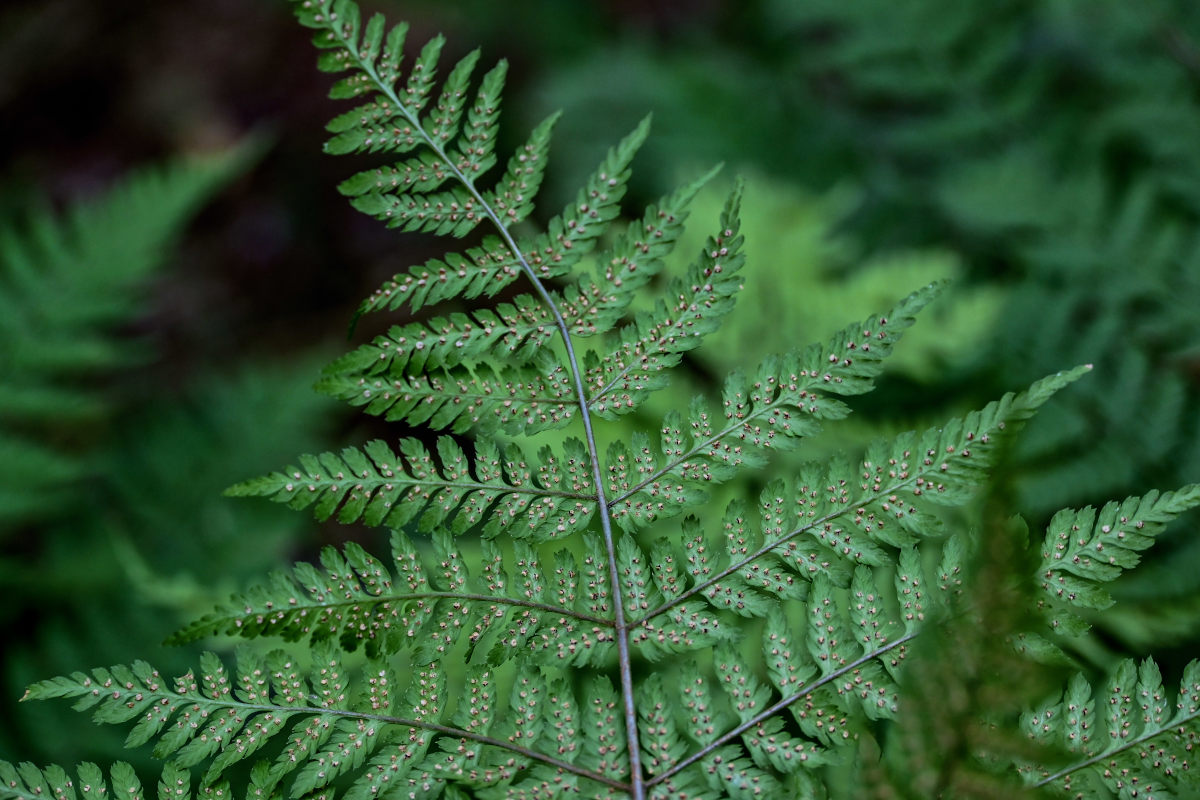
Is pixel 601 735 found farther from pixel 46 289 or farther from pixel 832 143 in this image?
pixel 832 143

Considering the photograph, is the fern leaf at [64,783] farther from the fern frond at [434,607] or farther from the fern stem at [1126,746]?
the fern stem at [1126,746]

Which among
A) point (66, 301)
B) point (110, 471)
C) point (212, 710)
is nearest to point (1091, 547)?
point (212, 710)

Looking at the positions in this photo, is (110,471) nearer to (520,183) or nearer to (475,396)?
(475,396)

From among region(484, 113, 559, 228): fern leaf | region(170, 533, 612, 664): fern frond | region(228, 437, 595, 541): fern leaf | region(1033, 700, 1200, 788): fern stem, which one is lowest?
region(1033, 700, 1200, 788): fern stem

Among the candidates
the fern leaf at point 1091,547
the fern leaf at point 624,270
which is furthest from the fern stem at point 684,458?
the fern leaf at point 1091,547

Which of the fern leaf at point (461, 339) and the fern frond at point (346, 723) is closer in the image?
the fern frond at point (346, 723)

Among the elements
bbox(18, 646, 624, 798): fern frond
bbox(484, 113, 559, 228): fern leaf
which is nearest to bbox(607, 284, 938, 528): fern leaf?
bbox(18, 646, 624, 798): fern frond

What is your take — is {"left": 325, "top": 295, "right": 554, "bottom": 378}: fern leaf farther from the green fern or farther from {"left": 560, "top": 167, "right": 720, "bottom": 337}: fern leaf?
the green fern

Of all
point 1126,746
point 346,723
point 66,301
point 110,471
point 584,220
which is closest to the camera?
point 1126,746
